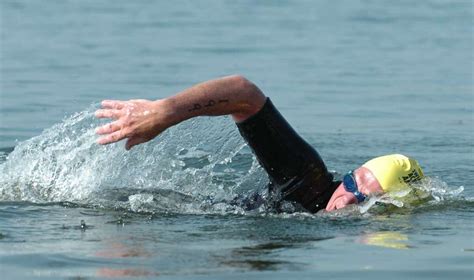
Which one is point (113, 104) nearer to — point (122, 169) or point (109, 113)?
point (109, 113)

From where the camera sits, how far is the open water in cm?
757

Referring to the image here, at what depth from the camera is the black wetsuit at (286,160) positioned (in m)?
8.58

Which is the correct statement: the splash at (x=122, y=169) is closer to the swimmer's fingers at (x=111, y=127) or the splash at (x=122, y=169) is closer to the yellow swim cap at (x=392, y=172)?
the yellow swim cap at (x=392, y=172)

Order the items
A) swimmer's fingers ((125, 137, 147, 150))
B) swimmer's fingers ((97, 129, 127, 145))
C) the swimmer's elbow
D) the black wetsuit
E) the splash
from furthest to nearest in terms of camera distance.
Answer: the splash, the black wetsuit, the swimmer's elbow, swimmer's fingers ((125, 137, 147, 150)), swimmer's fingers ((97, 129, 127, 145))

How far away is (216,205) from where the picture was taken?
9219mm

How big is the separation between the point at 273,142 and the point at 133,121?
1.17 m

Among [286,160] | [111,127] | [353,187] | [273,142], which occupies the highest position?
[111,127]

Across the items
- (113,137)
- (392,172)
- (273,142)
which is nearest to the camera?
(113,137)

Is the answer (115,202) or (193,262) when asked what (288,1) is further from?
(193,262)

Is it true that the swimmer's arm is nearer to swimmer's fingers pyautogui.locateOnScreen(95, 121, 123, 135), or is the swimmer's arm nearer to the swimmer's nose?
swimmer's fingers pyautogui.locateOnScreen(95, 121, 123, 135)

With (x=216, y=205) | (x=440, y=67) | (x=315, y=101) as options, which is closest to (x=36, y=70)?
(x=315, y=101)

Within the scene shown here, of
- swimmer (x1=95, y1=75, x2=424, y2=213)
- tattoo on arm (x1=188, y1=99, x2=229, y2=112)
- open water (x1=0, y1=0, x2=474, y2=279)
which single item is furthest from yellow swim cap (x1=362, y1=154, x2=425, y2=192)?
tattoo on arm (x1=188, y1=99, x2=229, y2=112)

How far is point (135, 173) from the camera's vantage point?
10.2 meters

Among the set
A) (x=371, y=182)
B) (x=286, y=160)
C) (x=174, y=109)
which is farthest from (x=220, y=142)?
(x=174, y=109)
